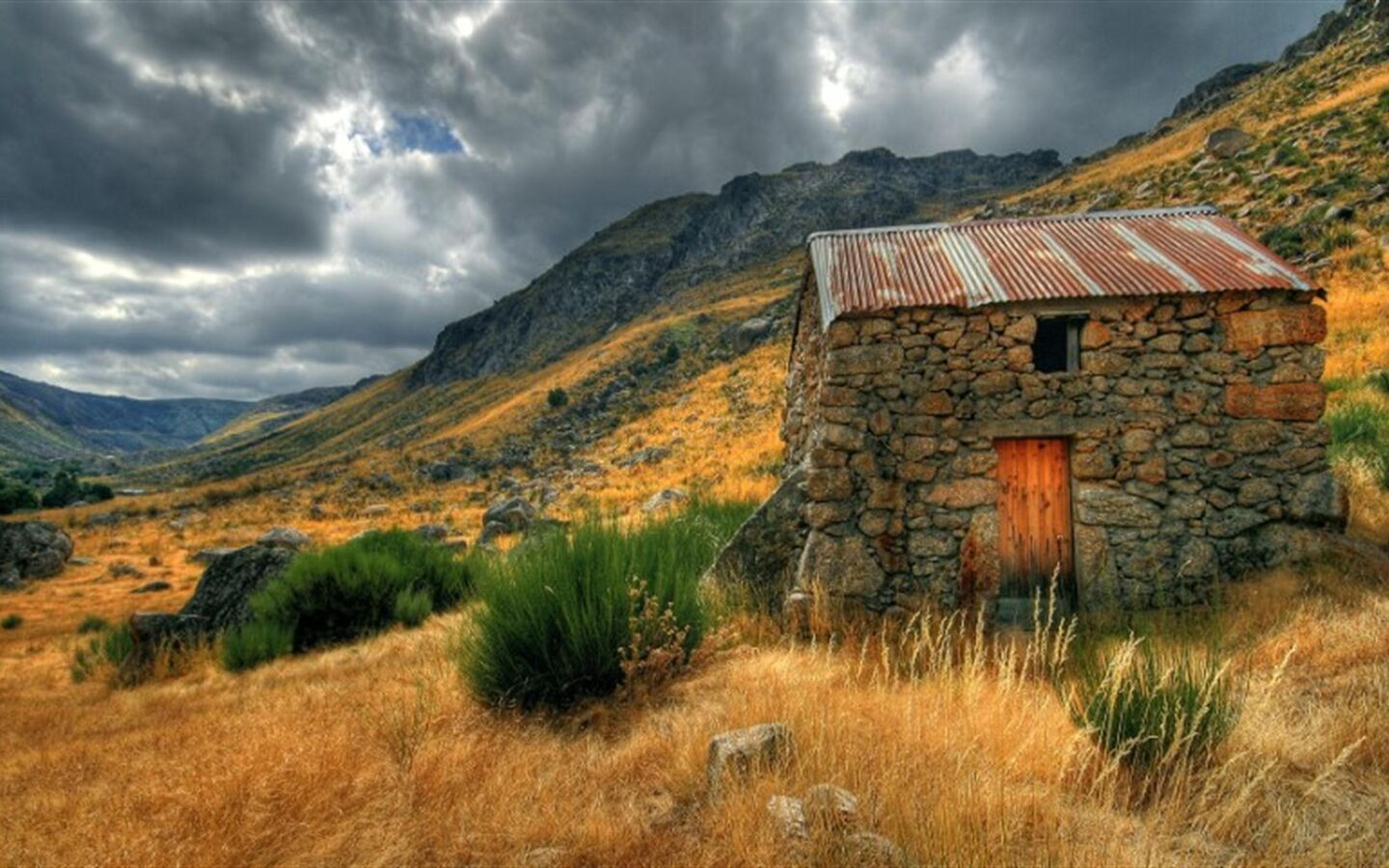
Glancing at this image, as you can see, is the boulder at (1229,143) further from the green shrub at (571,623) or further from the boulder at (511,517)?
the green shrub at (571,623)

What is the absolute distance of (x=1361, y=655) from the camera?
467 centimetres

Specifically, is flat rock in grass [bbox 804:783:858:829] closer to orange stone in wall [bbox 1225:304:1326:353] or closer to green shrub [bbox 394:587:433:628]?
orange stone in wall [bbox 1225:304:1326:353]

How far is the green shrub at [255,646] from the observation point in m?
8.23

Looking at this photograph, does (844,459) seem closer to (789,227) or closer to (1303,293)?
(1303,293)

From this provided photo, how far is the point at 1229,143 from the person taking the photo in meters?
31.3

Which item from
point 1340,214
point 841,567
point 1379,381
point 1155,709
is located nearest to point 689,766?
point 1155,709

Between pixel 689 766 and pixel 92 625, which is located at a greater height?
pixel 689 766

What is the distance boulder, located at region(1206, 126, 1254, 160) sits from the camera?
1222 inches

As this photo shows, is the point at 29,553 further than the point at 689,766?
Yes

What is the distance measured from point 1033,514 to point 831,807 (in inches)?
223

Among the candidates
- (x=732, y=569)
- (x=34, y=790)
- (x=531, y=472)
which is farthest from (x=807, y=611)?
(x=531, y=472)

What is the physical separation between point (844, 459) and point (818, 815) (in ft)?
16.0

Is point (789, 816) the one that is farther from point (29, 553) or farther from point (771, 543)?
point (29, 553)

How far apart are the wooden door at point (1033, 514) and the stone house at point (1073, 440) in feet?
0.05
